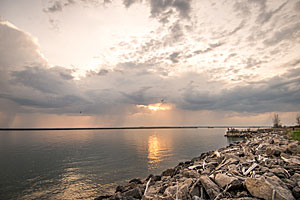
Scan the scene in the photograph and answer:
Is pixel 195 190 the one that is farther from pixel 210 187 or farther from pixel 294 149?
pixel 294 149

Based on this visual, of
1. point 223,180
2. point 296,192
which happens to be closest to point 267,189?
point 296,192

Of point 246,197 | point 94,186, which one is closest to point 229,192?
point 246,197

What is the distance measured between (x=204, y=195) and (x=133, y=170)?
51.1 feet

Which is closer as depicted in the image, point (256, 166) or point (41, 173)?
point (256, 166)

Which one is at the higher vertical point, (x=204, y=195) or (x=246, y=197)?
(x=246, y=197)

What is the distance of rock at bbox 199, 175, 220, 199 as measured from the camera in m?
5.99

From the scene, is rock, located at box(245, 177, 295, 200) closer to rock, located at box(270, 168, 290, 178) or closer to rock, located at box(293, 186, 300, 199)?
rock, located at box(293, 186, 300, 199)

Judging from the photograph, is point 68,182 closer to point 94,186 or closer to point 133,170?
point 94,186

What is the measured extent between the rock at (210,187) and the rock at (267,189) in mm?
1141

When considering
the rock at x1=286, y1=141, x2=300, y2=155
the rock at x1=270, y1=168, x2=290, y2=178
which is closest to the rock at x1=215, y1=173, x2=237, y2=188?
the rock at x1=270, y1=168, x2=290, y2=178

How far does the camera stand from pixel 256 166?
26.7 ft

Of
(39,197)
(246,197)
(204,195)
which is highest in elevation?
(246,197)

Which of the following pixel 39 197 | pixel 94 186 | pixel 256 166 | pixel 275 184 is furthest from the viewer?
pixel 94 186

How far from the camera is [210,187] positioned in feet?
20.6
